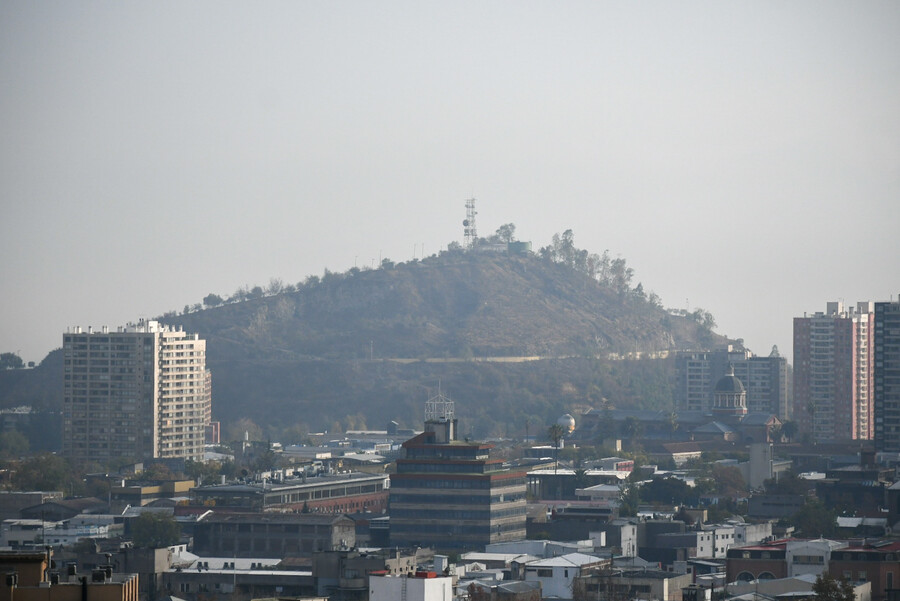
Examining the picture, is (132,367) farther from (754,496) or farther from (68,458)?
(754,496)

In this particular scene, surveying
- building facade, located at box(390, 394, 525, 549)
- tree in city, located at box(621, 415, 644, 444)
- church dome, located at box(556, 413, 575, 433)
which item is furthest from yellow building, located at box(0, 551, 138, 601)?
church dome, located at box(556, 413, 575, 433)

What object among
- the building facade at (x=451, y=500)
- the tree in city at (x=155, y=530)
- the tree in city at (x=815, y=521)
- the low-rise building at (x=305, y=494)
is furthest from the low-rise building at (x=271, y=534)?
the tree in city at (x=815, y=521)

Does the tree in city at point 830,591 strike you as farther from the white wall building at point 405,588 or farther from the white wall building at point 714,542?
the white wall building at point 714,542

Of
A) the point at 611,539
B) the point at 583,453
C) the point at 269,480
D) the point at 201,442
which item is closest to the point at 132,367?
the point at 201,442

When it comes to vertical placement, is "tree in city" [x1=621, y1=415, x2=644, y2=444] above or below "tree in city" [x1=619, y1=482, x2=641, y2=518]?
above

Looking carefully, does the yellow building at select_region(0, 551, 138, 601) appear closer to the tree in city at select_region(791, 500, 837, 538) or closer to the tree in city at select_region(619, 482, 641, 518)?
the tree in city at select_region(791, 500, 837, 538)

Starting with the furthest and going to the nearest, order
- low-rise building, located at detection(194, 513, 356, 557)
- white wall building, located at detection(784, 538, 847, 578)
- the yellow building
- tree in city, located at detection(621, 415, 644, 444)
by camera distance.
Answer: tree in city, located at detection(621, 415, 644, 444)
low-rise building, located at detection(194, 513, 356, 557)
white wall building, located at detection(784, 538, 847, 578)
the yellow building
